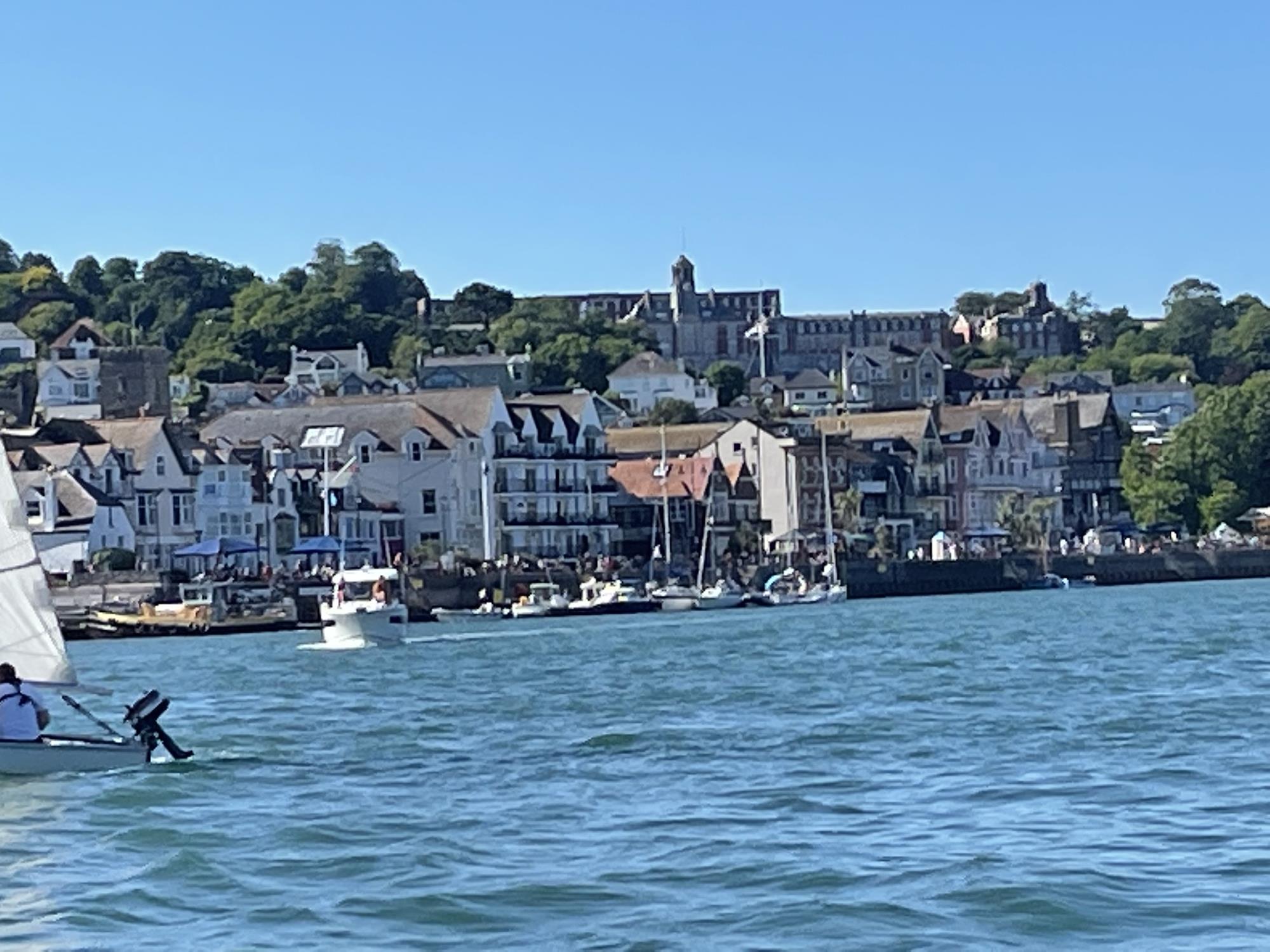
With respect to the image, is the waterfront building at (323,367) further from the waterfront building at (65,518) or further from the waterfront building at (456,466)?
the waterfront building at (65,518)

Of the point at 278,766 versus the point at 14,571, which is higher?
the point at 14,571

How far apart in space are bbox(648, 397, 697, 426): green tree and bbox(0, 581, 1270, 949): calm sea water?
363 ft

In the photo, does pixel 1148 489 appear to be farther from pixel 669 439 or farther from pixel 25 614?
pixel 25 614

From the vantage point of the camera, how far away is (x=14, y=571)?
3014 cm

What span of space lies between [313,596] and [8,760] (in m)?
64.1

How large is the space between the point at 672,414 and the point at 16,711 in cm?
13189

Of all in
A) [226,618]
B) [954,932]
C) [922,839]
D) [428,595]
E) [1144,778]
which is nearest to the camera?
[954,932]

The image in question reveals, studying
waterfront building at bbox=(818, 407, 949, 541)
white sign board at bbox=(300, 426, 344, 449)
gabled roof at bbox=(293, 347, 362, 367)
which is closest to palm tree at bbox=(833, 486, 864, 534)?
waterfront building at bbox=(818, 407, 949, 541)

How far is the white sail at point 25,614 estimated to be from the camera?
1187 inches

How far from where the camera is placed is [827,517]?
401 feet

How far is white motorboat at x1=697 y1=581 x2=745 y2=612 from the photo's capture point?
344 ft

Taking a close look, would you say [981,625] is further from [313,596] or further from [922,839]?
[922,839]

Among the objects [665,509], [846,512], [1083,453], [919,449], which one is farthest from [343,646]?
[1083,453]

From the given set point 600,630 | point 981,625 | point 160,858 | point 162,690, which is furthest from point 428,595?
point 160,858
